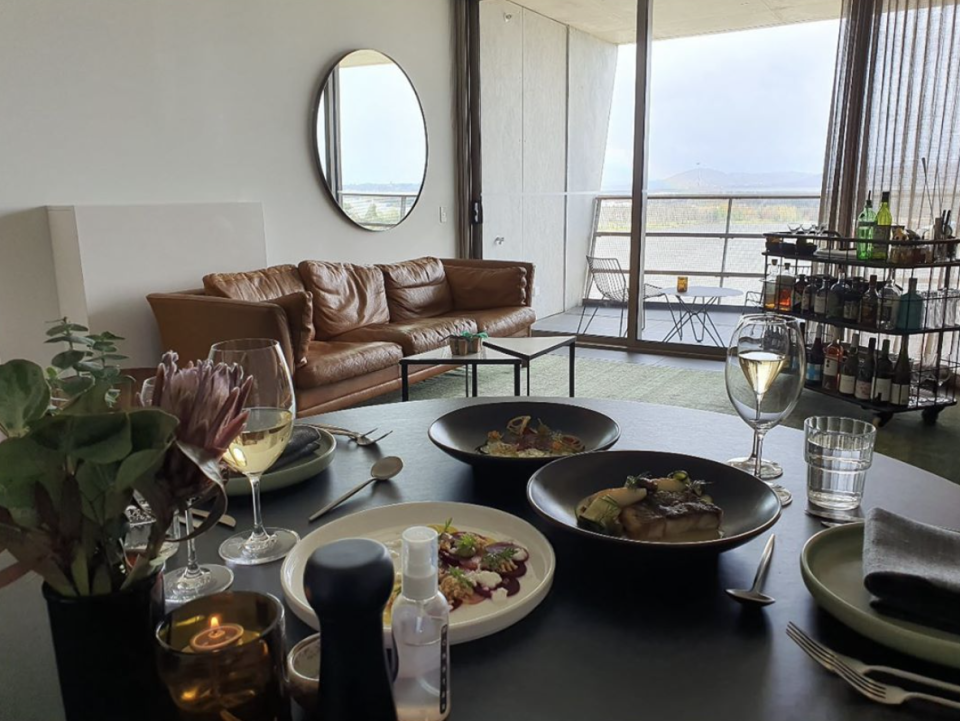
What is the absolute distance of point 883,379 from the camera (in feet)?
12.3

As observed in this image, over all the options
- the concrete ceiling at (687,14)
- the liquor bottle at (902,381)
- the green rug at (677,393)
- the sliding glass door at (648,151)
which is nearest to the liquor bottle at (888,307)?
the liquor bottle at (902,381)

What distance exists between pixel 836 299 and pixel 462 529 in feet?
11.9

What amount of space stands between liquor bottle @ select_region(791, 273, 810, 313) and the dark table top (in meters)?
3.45

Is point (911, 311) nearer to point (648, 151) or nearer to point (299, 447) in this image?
point (648, 151)

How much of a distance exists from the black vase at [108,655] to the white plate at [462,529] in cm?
15

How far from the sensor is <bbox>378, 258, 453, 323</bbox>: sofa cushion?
16.2 feet

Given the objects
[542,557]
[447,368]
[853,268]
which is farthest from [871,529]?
[853,268]

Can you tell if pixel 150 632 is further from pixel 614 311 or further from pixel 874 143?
pixel 614 311

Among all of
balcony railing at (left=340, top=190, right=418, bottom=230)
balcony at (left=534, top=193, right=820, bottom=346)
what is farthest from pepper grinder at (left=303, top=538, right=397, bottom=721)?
balcony at (left=534, top=193, right=820, bottom=346)

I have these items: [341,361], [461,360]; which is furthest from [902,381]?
[341,361]

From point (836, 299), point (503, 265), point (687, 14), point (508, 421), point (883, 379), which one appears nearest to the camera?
point (508, 421)

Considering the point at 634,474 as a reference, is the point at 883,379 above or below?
below

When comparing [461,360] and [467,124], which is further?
[467,124]

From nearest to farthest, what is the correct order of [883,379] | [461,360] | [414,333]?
[461,360]
[883,379]
[414,333]
